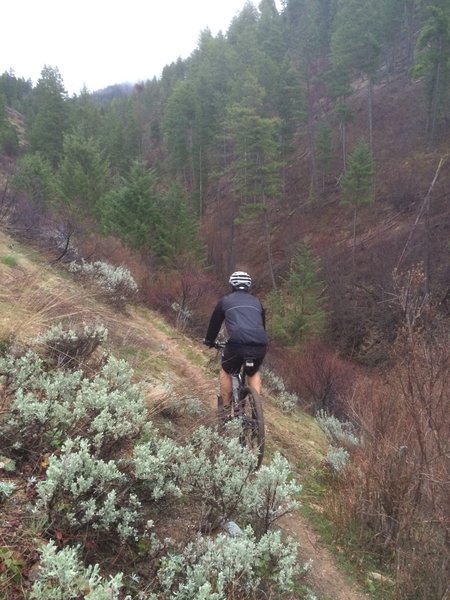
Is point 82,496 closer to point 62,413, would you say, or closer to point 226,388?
point 62,413

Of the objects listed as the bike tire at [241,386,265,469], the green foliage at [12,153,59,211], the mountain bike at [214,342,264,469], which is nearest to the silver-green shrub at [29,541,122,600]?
the mountain bike at [214,342,264,469]

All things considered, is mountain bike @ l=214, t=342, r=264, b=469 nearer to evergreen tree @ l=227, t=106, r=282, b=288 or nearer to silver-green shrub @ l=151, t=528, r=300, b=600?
silver-green shrub @ l=151, t=528, r=300, b=600

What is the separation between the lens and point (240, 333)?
4.62 meters

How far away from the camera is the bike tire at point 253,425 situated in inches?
165

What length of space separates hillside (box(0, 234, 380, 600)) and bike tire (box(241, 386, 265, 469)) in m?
0.33

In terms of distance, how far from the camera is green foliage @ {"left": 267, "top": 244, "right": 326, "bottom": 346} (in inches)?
832

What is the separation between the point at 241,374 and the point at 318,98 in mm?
57998

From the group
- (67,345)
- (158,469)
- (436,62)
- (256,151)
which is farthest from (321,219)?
(158,469)

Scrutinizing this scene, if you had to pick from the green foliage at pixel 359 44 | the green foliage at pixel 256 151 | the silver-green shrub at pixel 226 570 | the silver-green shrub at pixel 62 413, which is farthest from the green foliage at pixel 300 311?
the green foliage at pixel 359 44

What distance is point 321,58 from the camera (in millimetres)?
55656

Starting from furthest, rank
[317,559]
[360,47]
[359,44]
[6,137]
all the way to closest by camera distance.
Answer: [6,137] → [360,47] → [359,44] → [317,559]

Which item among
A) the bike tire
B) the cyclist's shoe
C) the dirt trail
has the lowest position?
the dirt trail

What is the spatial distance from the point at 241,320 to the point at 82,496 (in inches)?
104

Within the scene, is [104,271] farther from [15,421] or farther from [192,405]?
[15,421]
